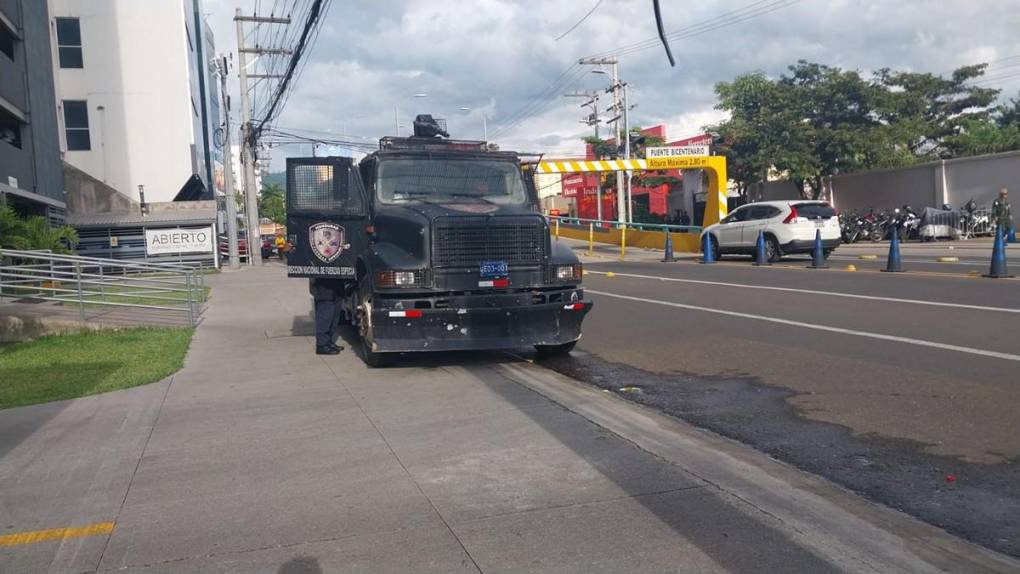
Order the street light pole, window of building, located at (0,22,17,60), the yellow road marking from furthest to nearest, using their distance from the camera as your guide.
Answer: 1. the street light pole
2. window of building, located at (0,22,17,60)
3. the yellow road marking

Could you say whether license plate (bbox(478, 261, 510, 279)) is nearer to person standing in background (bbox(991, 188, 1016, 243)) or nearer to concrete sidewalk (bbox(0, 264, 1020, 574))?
concrete sidewalk (bbox(0, 264, 1020, 574))

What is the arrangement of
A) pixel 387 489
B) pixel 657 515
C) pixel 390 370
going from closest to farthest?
pixel 657 515, pixel 387 489, pixel 390 370

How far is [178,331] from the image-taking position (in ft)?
46.1

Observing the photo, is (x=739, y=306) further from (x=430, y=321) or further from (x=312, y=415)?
(x=312, y=415)

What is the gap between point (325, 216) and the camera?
33.9 ft

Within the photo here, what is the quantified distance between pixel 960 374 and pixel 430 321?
17.0 feet

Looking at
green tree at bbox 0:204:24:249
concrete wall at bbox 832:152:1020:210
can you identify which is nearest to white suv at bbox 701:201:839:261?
concrete wall at bbox 832:152:1020:210

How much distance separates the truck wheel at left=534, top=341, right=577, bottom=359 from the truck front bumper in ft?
2.14

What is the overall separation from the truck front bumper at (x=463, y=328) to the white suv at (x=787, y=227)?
47.9ft

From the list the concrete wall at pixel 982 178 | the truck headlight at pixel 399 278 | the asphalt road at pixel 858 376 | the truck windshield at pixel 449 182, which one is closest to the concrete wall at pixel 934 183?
the concrete wall at pixel 982 178

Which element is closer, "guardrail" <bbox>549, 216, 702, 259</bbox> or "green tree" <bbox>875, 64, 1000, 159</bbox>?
"guardrail" <bbox>549, 216, 702, 259</bbox>

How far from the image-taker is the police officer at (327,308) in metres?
10.8

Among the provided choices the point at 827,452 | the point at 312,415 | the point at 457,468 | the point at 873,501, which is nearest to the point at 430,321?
the point at 312,415

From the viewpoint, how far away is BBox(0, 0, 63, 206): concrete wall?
973 inches
